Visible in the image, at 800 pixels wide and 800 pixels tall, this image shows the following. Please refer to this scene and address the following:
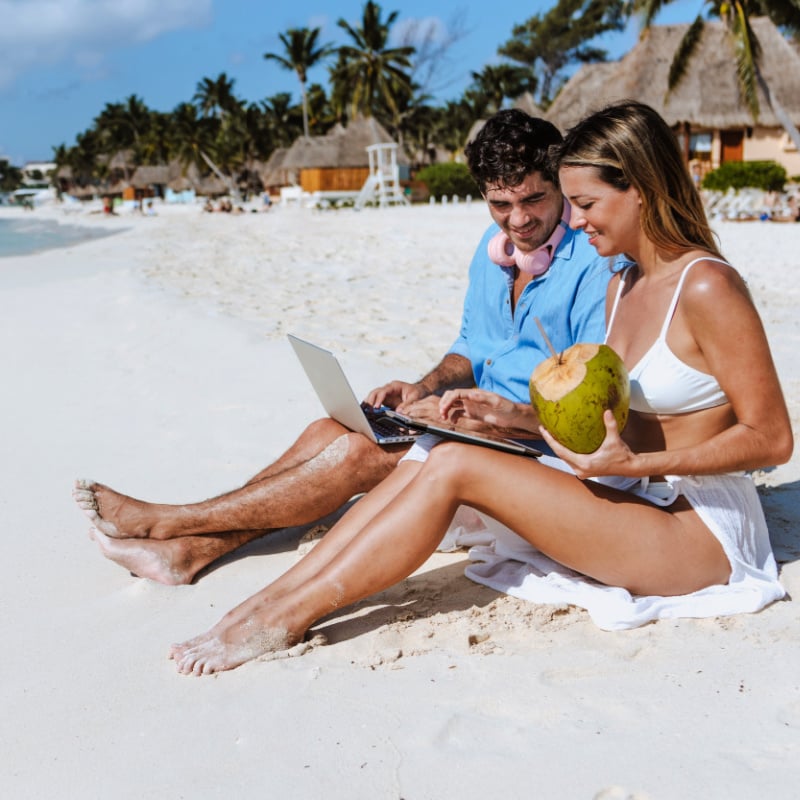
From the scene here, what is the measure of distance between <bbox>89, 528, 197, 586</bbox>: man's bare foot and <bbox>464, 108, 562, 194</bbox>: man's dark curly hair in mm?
1491

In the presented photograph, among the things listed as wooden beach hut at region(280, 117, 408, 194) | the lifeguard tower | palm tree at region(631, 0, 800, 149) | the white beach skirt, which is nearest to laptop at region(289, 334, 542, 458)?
the white beach skirt

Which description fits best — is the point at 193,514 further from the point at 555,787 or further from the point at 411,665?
the point at 555,787

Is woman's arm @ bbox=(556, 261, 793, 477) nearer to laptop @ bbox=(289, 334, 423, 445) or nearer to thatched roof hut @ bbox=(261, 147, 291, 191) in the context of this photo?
laptop @ bbox=(289, 334, 423, 445)

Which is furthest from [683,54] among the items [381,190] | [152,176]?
[152,176]

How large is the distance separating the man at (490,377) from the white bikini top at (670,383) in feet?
→ 1.46

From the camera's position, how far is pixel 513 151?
96.0 inches

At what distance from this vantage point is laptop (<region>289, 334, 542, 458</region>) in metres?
2.11

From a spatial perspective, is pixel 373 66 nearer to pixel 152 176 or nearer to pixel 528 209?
pixel 152 176

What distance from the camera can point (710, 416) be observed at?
201cm

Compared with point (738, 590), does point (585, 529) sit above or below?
above

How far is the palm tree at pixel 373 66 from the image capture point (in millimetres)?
41156

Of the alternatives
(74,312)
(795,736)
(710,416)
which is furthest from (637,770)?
(74,312)

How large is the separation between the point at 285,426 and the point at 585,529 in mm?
2330

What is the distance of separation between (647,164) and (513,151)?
23.3 inches
